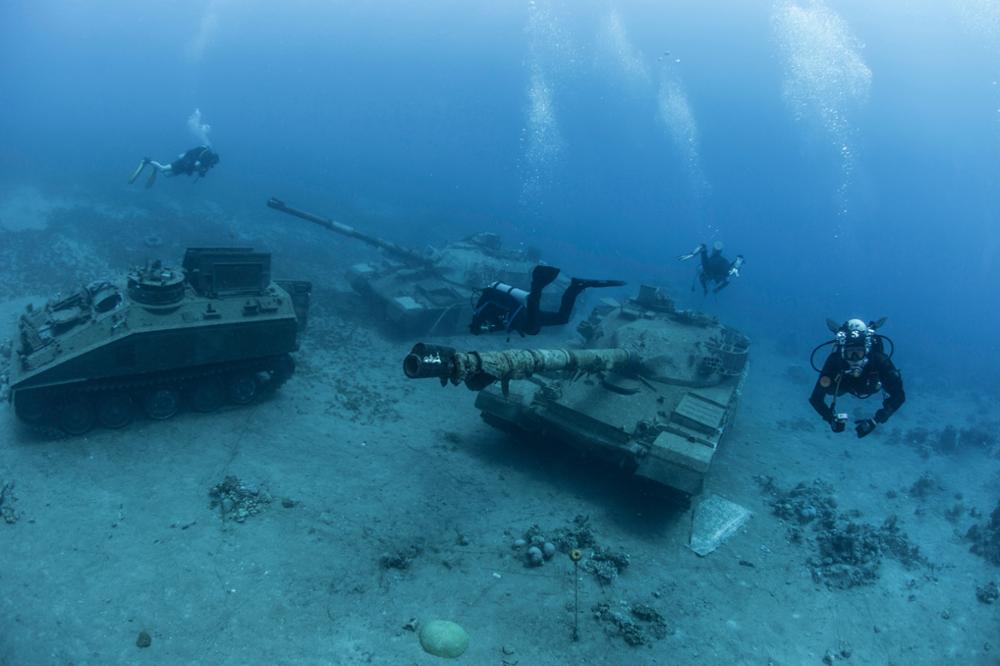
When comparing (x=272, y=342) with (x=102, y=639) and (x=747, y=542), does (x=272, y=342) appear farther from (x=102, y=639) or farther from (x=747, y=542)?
(x=747, y=542)

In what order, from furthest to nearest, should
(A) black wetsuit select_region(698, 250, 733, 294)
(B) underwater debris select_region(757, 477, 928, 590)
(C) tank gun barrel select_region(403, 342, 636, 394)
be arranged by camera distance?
1. (A) black wetsuit select_region(698, 250, 733, 294)
2. (B) underwater debris select_region(757, 477, 928, 590)
3. (C) tank gun barrel select_region(403, 342, 636, 394)

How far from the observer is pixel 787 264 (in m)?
99.1

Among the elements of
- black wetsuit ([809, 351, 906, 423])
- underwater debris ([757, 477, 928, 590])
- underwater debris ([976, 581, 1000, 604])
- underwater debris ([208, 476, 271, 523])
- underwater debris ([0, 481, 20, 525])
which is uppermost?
black wetsuit ([809, 351, 906, 423])

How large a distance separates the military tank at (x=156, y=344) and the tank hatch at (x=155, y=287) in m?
0.02

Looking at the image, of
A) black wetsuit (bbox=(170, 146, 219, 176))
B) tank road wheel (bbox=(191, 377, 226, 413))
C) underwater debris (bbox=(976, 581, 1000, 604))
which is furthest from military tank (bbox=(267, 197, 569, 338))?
underwater debris (bbox=(976, 581, 1000, 604))

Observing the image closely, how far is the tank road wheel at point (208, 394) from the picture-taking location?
1212 cm

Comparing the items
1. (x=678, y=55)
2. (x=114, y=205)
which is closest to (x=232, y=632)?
(x=114, y=205)

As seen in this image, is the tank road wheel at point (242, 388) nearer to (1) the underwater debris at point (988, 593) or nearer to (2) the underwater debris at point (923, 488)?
(1) the underwater debris at point (988, 593)

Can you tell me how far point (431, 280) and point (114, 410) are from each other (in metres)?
11.5

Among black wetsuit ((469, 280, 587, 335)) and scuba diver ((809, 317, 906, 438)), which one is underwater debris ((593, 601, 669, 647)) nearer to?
scuba diver ((809, 317, 906, 438))

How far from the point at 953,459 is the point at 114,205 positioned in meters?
38.7

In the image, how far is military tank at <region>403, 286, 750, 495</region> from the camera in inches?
385

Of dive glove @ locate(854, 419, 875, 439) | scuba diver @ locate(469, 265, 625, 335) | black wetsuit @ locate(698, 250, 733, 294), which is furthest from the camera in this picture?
black wetsuit @ locate(698, 250, 733, 294)

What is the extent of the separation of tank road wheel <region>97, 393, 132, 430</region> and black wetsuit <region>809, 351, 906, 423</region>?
1233cm
